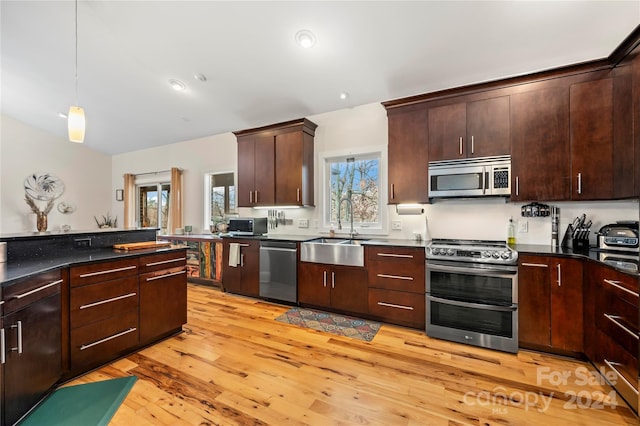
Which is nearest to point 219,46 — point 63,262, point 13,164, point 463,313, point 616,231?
point 63,262

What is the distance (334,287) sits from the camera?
11.0 feet

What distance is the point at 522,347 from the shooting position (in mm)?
2461

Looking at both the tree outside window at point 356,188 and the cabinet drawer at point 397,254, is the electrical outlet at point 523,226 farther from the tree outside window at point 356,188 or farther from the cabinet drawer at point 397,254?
the tree outside window at point 356,188

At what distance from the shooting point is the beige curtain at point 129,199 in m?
6.59

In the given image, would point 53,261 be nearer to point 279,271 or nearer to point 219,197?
point 279,271

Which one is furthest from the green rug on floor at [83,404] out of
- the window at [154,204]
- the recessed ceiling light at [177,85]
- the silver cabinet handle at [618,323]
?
the window at [154,204]

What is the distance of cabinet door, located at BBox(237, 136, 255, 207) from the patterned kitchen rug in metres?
1.94

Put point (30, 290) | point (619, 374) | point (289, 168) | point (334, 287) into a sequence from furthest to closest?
point (289, 168)
point (334, 287)
point (619, 374)
point (30, 290)

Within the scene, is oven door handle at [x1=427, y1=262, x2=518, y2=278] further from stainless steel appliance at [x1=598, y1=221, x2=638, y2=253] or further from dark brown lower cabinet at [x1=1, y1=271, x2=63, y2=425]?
dark brown lower cabinet at [x1=1, y1=271, x2=63, y2=425]

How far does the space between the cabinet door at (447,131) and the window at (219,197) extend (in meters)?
3.67

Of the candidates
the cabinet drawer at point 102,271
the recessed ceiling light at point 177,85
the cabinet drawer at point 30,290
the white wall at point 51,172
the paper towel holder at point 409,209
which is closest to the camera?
the cabinet drawer at point 30,290

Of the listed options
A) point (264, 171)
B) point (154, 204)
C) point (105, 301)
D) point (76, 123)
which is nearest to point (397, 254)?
point (264, 171)

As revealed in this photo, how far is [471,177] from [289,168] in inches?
94.6

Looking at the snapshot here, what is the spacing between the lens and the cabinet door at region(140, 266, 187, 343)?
2.47 metres
